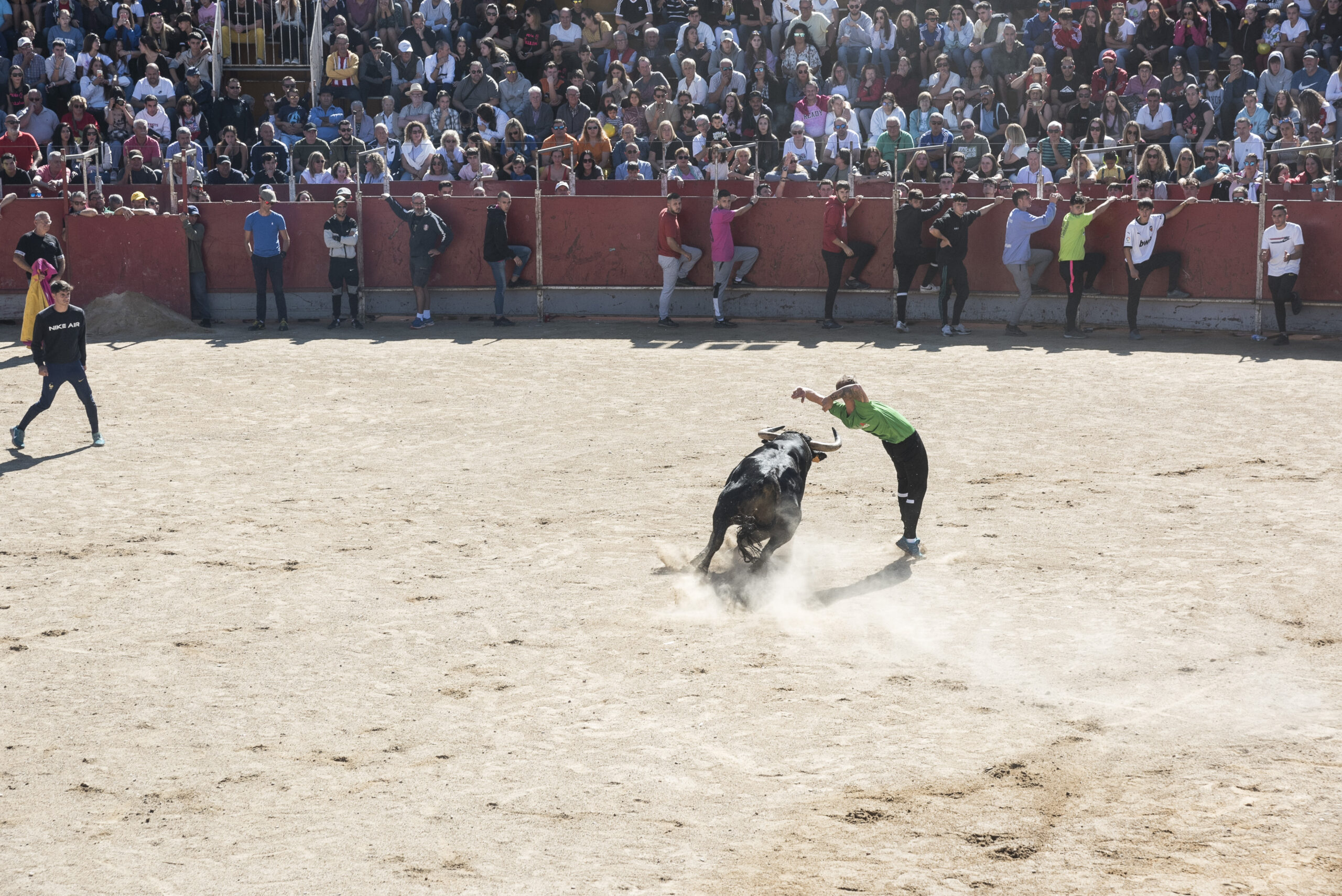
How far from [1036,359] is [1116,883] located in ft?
39.2

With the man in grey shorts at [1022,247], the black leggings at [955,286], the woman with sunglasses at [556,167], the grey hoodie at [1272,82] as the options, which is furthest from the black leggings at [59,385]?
the grey hoodie at [1272,82]

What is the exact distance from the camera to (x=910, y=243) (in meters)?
18.5

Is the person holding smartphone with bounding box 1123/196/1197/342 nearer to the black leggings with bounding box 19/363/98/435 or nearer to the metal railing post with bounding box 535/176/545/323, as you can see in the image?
the metal railing post with bounding box 535/176/545/323

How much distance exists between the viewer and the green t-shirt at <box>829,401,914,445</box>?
9.05 m

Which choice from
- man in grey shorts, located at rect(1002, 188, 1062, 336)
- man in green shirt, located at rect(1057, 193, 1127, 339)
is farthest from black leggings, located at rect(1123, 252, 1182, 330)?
man in grey shorts, located at rect(1002, 188, 1062, 336)

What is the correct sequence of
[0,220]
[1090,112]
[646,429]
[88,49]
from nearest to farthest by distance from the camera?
[646,429]
[0,220]
[1090,112]
[88,49]

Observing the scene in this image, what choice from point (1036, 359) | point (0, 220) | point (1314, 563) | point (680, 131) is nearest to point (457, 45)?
point (680, 131)

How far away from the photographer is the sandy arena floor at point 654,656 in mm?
5516

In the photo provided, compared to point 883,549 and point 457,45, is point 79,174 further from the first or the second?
point 883,549

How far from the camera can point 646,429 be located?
13.1 m

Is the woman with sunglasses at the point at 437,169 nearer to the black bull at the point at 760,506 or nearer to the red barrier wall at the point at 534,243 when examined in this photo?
the red barrier wall at the point at 534,243

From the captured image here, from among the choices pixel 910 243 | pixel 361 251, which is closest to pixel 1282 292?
pixel 910 243

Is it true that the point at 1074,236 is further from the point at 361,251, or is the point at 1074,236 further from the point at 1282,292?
the point at 361,251

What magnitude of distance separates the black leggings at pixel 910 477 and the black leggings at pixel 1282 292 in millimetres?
9761
